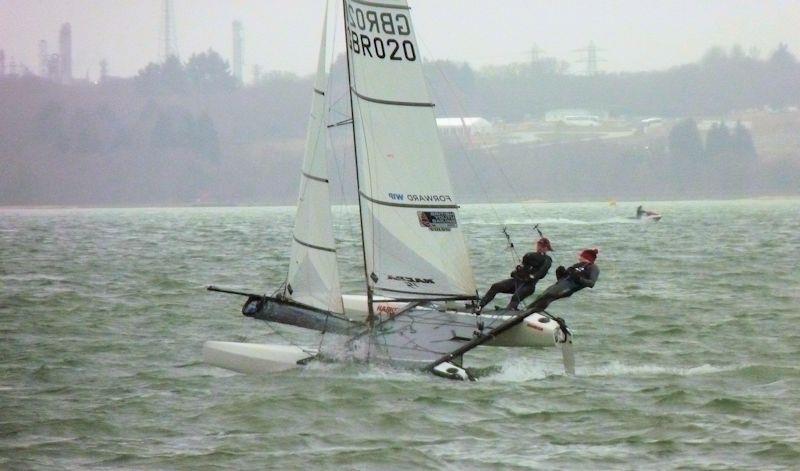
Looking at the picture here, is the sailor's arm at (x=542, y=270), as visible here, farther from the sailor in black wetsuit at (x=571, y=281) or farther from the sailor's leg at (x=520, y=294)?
the sailor in black wetsuit at (x=571, y=281)

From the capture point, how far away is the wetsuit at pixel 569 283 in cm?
1939

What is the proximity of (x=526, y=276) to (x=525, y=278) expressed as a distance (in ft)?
0.13

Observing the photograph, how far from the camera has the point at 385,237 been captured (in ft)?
63.9

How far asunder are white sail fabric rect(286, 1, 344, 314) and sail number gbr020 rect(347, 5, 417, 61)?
34.9 inches

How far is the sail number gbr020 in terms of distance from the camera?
19.1 meters

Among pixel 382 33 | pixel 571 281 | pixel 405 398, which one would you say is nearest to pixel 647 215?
pixel 571 281

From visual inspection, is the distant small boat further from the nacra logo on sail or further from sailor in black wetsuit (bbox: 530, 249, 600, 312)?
the nacra logo on sail

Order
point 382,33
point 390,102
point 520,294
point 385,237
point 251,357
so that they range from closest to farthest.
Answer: point 251,357
point 382,33
point 390,102
point 385,237
point 520,294

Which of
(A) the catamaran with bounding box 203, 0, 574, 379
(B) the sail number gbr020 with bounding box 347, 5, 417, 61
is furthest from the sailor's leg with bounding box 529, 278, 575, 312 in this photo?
(B) the sail number gbr020 with bounding box 347, 5, 417, 61

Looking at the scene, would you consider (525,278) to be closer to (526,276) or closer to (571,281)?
(526,276)

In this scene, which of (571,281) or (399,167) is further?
(571,281)

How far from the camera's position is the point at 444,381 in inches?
706

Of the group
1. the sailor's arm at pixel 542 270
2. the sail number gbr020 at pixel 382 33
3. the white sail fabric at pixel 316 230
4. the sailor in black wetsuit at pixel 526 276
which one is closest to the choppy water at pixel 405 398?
the sailor in black wetsuit at pixel 526 276

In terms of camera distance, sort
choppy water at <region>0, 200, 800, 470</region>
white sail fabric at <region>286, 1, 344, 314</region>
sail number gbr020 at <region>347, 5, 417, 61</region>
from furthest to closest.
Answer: white sail fabric at <region>286, 1, 344, 314</region>, sail number gbr020 at <region>347, 5, 417, 61</region>, choppy water at <region>0, 200, 800, 470</region>
